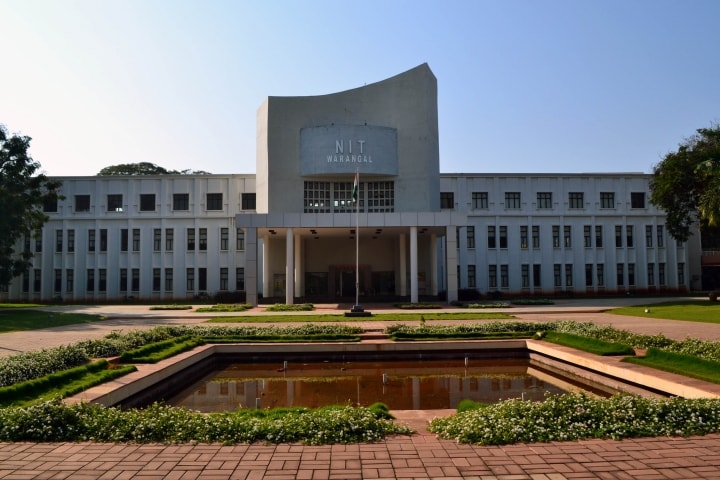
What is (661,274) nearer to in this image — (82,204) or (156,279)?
(156,279)

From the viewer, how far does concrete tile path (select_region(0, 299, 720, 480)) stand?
5.23 m

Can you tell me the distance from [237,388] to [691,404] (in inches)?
332

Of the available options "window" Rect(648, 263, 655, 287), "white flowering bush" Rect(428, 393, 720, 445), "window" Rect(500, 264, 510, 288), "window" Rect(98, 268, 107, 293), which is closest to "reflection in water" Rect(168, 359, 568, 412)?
"white flowering bush" Rect(428, 393, 720, 445)

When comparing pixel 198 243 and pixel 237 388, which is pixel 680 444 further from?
pixel 198 243

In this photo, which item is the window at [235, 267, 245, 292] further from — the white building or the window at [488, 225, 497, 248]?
the window at [488, 225, 497, 248]

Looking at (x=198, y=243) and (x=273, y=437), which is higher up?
(x=198, y=243)

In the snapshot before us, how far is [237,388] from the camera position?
38.9 ft

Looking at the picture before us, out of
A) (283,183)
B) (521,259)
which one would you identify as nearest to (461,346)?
(283,183)

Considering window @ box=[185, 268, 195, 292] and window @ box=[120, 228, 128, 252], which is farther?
window @ box=[120, 228, 128, 252]

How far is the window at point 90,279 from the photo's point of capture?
47875mm

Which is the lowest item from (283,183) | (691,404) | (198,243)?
(691,404)

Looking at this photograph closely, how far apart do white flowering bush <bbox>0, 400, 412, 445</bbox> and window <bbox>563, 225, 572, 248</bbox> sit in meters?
46.9

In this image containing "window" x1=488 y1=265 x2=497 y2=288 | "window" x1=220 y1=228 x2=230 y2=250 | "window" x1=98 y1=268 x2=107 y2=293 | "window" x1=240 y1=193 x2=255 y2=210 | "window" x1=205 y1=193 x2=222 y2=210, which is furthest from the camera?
"window" x1=488 y1=265 x2=497 y2=288

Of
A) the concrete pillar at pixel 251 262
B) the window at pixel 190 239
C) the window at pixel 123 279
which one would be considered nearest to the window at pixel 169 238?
A: the window at pixel 190 239
